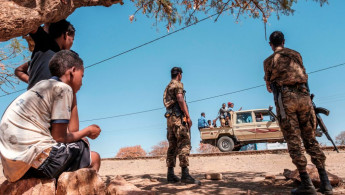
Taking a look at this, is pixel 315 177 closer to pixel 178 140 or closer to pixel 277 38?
pixel 277 38

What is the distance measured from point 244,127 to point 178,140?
883 cm

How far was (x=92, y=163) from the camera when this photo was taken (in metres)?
1.79

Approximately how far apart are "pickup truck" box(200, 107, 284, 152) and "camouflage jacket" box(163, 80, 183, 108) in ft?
28.0

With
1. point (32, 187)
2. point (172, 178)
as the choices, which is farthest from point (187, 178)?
point (32, 187)

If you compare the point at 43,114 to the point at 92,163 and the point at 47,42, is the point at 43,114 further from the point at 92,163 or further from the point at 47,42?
the point at 47,42

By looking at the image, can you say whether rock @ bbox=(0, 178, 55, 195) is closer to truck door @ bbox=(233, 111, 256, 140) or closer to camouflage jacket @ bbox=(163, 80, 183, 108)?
camouflage jacket @ bbox=(163, 80, 183, 108)

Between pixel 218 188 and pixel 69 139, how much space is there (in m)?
2.51

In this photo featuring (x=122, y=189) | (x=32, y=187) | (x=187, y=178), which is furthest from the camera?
(x=187, y=178)

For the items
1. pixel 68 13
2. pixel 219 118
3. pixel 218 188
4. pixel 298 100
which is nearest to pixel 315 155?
pixel 298 100

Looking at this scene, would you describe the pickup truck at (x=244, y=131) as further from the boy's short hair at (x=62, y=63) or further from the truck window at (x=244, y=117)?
the boy's short hair at (x=62, y=63)

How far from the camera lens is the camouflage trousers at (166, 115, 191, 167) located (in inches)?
165

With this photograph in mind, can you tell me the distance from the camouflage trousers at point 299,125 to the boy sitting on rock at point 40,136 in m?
2.44

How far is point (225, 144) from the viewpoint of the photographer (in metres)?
12.7

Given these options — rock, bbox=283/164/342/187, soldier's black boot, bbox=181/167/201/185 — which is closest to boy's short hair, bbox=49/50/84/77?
soldier's black boot, bbox=181/167/201/185
